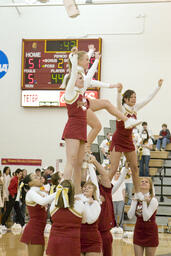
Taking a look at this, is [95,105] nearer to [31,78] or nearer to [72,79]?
[72,79]

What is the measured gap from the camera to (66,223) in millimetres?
4230

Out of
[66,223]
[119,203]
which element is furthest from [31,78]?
[66,223]

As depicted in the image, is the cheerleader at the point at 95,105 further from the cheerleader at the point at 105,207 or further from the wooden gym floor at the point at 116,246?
the wooden gym floor at the point at 116,246

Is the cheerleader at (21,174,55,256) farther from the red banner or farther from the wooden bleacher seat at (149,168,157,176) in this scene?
the red banner

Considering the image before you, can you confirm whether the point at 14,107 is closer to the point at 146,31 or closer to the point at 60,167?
the point at 60,167

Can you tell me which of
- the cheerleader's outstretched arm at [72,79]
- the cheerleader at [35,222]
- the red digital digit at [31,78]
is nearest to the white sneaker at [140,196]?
the cheerleader at [35,222]

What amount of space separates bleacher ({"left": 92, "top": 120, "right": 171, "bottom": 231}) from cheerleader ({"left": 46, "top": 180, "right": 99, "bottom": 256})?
26.3 feet

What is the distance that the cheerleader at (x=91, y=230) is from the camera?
450cm

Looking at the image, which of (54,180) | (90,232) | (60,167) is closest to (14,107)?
(60,167)

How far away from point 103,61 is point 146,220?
1172 centimetres

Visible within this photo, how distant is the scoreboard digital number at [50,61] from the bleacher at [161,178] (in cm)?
304

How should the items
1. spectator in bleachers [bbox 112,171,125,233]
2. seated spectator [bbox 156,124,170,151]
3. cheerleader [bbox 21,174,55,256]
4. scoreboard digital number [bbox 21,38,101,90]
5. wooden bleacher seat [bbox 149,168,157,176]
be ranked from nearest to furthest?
cheerleader [bbox 21,174,55,256] < spectator in bleachers [bbox 112,171,125,233] < wooden bleacher seat [bbox 149,168,157,176] < seated spectator [bbox 156,124,170,151] < scoreboard digital number [bbox 21,38,101,90]

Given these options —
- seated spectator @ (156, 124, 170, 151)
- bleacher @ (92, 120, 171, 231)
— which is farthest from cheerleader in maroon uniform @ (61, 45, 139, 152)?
seated spectator @ (156, 124, 170, 151)

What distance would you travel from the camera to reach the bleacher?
1236 cm
